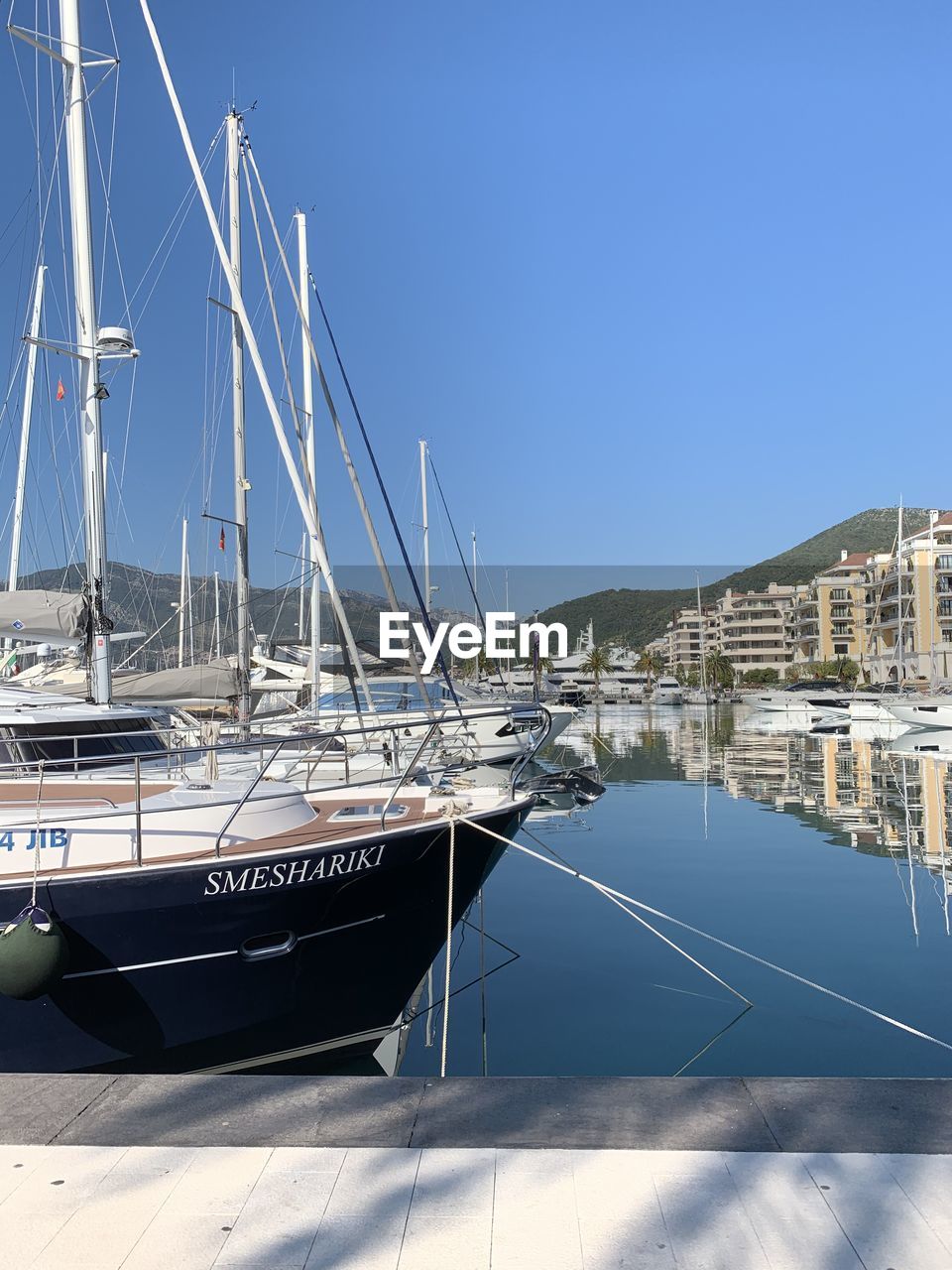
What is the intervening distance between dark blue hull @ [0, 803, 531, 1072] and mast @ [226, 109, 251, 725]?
1011cm

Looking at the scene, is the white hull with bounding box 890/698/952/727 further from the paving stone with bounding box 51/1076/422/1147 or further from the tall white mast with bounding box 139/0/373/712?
the paving stone with bounding box 51/1076/422/1147

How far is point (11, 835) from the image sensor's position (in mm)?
7547

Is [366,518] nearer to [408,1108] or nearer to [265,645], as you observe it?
[408,1108]

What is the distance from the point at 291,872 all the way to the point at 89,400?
24.8 ft

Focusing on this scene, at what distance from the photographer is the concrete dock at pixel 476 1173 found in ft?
11.3

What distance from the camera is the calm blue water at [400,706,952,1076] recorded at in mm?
8320

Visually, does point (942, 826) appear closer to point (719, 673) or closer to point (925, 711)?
point (925, 711)

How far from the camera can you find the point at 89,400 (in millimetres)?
12461

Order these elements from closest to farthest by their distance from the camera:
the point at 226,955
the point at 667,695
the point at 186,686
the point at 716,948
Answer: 1. the point at 226,955
2. the point at 716,948
3. the point at 186,686
4. the point at 667,695

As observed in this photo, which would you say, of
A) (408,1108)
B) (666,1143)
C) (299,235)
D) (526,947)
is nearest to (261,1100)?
(408,1108)

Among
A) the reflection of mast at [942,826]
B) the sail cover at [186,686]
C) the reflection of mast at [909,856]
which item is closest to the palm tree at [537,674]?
the reflection of mast at [909,856]

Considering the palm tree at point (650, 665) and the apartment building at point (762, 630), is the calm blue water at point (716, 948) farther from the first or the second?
the apartment building at point (762, 630)

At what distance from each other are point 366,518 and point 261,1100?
1036 cm

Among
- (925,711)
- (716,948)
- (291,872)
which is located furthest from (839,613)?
(291,872)
